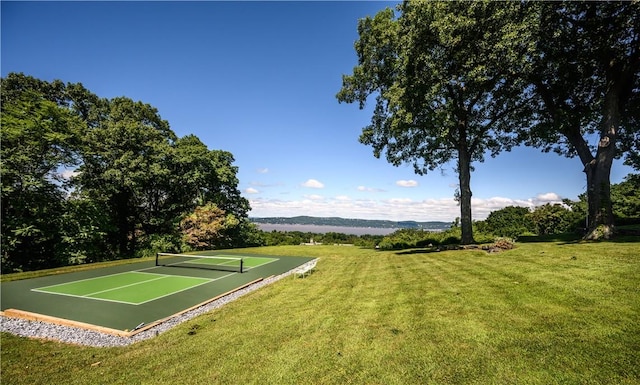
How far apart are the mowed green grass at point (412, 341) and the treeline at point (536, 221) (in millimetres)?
13933

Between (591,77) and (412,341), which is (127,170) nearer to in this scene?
(412,341)

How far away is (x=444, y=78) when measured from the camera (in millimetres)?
14102

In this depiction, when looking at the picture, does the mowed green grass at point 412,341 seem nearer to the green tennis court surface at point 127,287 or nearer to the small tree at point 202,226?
the green tennis court surface at point 127,287

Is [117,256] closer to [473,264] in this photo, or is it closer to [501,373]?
[473,264]

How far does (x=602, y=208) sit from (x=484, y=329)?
14.0 meters

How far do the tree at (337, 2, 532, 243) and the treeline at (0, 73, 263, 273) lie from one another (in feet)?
62.9

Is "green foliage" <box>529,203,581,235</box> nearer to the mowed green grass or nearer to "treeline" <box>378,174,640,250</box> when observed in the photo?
"treeline" <box>378,174,640,250</box>

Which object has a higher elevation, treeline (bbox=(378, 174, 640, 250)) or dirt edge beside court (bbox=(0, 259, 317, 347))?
treeline (bbox=(378, 174, 640, 250))

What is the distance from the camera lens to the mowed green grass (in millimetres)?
3863

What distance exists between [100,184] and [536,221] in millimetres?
57095

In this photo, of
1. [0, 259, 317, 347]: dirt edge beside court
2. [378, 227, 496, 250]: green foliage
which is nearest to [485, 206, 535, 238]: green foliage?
[378, 227, 496, 250]: green foliage

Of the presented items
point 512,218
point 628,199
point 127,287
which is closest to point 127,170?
point 127,287

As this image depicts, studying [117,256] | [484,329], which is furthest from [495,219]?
[117,256]

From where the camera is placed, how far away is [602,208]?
1345 centimetres
